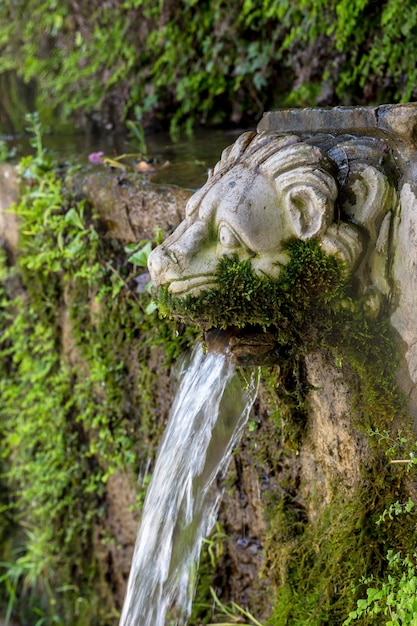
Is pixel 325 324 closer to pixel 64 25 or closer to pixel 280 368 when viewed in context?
pixel 280 368

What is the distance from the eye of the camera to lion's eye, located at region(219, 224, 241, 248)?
1.96 m

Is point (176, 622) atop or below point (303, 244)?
below

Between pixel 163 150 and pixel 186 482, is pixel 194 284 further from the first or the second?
pixel 163 150

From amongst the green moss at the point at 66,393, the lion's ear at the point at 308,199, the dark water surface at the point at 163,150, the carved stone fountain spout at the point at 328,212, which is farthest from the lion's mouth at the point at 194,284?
the dark water surface at the point at 163,150

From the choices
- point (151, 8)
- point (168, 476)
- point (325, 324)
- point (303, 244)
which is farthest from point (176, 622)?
point (151, 8)

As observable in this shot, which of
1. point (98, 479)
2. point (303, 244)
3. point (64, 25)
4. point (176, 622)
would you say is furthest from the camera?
point (64, 25)

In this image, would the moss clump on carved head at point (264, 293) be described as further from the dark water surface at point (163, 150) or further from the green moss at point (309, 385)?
the dark water surface at point (163, 150)

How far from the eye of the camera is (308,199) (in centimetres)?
189

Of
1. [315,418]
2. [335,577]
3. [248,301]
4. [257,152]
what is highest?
[257,152]

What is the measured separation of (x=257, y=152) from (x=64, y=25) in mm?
5014

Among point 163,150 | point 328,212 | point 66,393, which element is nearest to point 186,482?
point 328,212

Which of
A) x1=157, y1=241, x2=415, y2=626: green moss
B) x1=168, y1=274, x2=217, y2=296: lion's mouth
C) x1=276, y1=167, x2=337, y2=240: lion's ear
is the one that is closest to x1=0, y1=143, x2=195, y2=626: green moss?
x1=157, y1=241, x2=415, y2=626: green moss

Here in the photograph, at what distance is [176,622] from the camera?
3006 mm

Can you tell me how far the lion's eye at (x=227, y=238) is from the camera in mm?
1963
